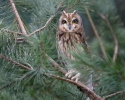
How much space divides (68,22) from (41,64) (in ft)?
3.16

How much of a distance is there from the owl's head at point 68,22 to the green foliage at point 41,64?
0.29 feet

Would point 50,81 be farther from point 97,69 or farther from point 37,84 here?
point 97,69

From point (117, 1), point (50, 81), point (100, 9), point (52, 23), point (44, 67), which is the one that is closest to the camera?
point (44, 67)

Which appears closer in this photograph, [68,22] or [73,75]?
[73,75]

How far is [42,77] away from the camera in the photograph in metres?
3.12

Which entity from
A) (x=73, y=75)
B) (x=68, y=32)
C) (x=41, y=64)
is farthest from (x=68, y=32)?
(x=41, y=64)

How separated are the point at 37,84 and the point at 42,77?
25 centimetres

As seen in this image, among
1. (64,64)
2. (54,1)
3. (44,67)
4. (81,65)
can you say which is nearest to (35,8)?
(54,1)

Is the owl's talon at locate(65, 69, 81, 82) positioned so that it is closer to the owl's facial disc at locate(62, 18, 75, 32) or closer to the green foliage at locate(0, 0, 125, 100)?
the green foliage at locate(0, 0, 125, 100)

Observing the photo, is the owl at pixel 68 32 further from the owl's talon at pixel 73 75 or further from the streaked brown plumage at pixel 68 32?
the owl's talon at pixel 73 75

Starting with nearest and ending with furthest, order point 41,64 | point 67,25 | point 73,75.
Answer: point 41,64 → point 73,75 → point 67,25

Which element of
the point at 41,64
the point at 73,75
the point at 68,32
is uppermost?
Answer: the point at 68,32

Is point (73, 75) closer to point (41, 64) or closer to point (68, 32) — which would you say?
point (41, 64)

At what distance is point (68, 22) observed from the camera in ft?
12.6
